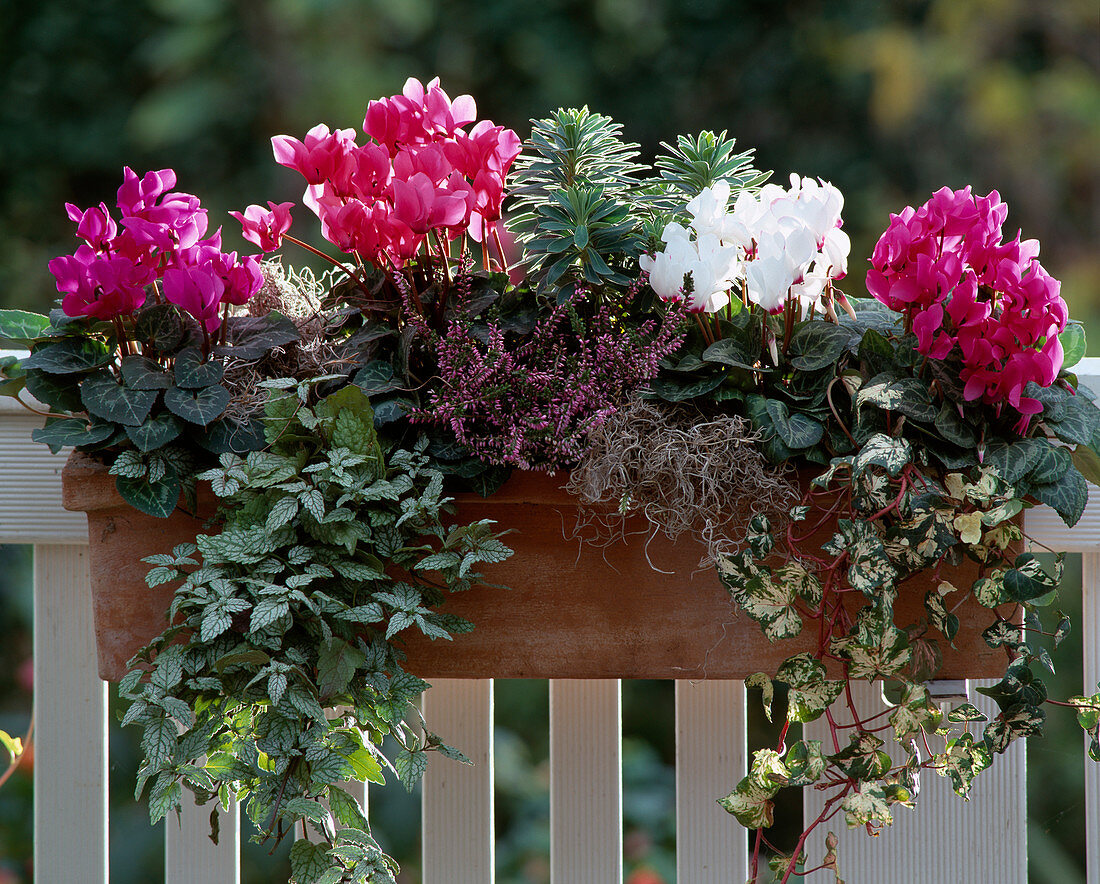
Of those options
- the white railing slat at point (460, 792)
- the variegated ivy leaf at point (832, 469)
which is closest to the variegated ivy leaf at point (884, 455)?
the variegated ivy leaf at point (832, 469)

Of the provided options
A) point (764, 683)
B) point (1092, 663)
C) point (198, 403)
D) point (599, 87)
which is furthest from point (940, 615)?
point (599, 87)

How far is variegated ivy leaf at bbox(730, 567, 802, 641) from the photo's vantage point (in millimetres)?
737

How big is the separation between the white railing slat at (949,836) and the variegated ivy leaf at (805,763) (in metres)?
0.27

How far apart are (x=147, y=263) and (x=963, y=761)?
744 millimetres

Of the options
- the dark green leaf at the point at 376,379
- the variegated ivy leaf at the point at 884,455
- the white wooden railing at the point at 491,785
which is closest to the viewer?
the variegated ivy leaf at the point at 884,455

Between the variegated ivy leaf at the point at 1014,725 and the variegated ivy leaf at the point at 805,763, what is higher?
the variegated ivy leaf at the point at 1014,725

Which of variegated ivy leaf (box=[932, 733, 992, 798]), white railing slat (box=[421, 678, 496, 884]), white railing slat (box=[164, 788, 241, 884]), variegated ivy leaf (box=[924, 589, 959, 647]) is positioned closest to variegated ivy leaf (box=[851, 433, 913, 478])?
variegated ivy leaf (box=[924, 589, 959, 647])

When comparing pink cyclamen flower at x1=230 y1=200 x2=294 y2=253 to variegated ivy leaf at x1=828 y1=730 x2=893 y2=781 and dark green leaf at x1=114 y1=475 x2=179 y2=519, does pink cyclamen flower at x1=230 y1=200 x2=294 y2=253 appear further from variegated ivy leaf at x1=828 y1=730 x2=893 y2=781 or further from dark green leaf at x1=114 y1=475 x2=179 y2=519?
variegated ivy leaf at x1=828 y1=730 x2=893 y2=781

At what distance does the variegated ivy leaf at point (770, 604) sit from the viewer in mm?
737

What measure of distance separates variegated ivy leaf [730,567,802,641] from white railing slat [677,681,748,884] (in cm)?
26

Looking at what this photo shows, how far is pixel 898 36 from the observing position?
9.45ft

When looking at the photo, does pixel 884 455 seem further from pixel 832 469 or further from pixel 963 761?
pixel 963 761

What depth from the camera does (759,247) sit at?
29.8 inches

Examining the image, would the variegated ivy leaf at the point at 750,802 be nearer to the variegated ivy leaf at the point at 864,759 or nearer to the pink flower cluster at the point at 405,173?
the variegated ivy leaf at the point at 864,759
